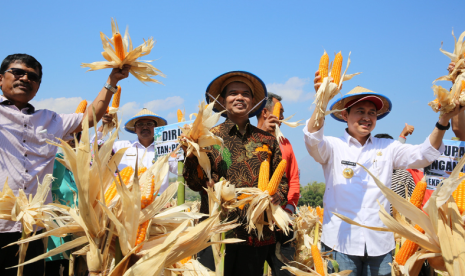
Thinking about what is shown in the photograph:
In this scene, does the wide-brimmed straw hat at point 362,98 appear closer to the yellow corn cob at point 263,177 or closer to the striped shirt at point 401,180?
the yellow corn cob at point 263,177

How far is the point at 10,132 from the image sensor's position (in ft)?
9.48

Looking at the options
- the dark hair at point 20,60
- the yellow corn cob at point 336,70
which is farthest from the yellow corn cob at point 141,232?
the dark hair at point 20,60

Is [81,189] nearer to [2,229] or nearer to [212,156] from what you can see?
[212,156]

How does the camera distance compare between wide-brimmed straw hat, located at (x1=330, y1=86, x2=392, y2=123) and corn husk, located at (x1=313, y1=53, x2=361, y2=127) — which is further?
wide-brimmed straw hat, located at (x1=330, y1=86, x2=392, y2=123)

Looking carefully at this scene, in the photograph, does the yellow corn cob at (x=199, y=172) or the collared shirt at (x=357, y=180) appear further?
the collared shirt at (x=357, y=180)

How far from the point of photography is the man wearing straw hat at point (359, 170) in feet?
9.89

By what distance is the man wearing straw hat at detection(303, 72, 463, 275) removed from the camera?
9.89 ft

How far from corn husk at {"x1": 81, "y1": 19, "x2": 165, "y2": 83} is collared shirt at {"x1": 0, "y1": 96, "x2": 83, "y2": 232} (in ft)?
2.31

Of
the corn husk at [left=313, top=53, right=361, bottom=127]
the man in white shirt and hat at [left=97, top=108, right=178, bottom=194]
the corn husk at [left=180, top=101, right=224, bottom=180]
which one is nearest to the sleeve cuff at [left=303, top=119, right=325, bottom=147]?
the corn husk at [left=313, top=53, right=361, bottom=127]

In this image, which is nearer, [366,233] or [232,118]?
[366,233]

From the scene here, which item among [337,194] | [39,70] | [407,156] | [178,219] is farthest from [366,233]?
[39,70]

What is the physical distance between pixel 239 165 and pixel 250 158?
138 millimetres

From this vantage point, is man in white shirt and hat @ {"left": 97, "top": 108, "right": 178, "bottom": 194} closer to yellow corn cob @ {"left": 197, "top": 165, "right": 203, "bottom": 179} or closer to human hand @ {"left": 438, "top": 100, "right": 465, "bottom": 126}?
yellow corn cob @ {"left": 197, "top": 165, "right": 203, "bottom": 179}

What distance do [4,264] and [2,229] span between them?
33 cm
